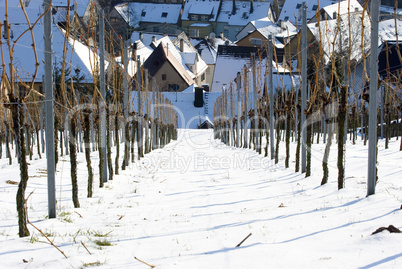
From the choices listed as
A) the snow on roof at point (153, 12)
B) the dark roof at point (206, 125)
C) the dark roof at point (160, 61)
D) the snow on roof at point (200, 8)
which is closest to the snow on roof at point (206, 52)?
the dark roof at point (160, 61)

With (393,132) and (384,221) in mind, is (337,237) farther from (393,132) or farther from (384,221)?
(393,132)

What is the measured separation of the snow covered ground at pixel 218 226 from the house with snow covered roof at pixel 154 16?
246 feet

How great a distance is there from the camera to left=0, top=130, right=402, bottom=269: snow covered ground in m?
3.08

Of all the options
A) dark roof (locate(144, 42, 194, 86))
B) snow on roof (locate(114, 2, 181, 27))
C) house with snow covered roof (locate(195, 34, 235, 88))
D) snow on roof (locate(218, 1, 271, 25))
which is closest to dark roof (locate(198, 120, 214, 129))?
dark roof (locate(144, 42, 194, 86))

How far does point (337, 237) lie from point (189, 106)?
125 feet

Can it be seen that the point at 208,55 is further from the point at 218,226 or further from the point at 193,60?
the point at 218,226

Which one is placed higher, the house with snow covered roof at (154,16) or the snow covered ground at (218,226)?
the house with snow covered roof at (154,16)

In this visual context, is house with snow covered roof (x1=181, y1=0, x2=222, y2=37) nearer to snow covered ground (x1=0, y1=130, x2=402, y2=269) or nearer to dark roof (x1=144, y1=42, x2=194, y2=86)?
dark roof (x1=144, y1=42, x2=194, y2=86)

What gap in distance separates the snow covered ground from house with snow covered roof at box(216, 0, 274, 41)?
258 feet

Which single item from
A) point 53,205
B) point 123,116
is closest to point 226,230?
point 53,205

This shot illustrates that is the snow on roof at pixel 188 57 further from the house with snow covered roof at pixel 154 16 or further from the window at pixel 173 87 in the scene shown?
the house with snow covered roof at pixel 154 16

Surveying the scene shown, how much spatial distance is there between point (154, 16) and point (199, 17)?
9352 mm

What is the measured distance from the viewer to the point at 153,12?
273 feet

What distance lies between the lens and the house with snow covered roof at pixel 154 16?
79.8 meters
